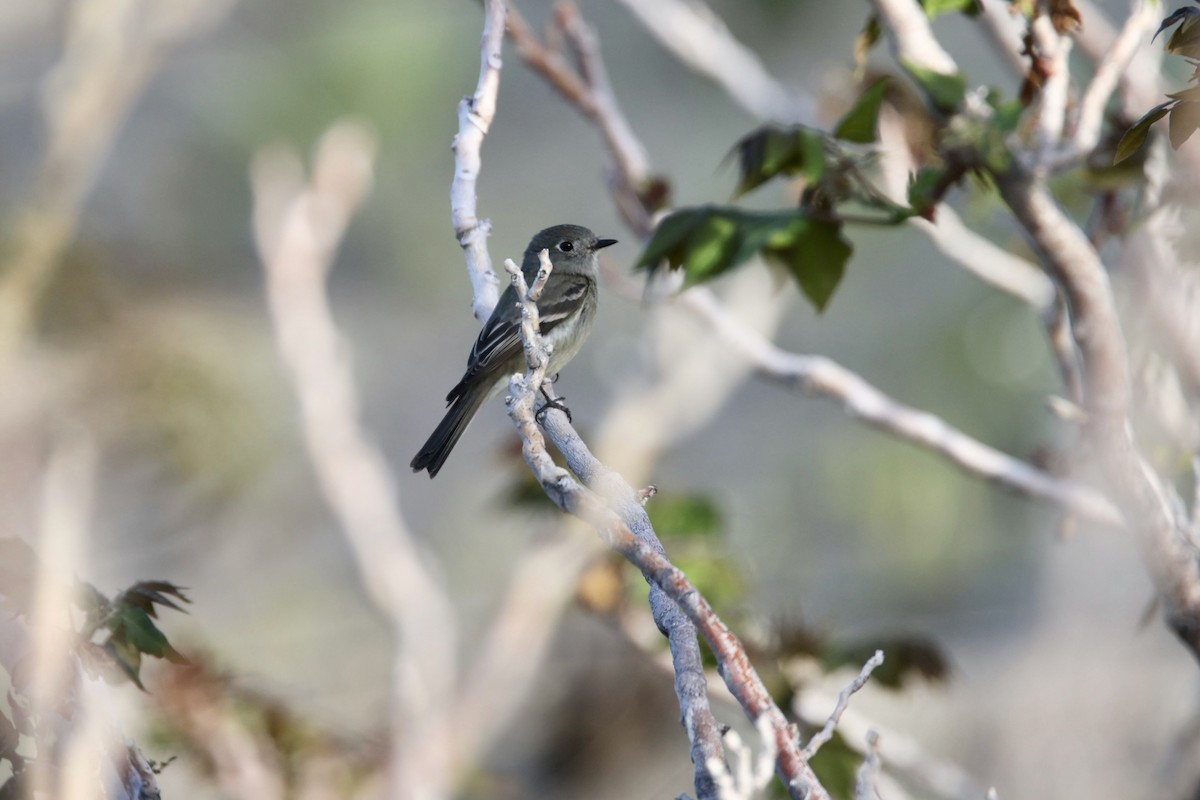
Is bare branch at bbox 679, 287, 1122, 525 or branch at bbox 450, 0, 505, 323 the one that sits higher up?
branch at bbox 450, 0, 505, 323

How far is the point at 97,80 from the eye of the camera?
805cm

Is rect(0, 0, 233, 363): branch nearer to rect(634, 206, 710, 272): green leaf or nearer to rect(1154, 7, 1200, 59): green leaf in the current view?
rect(634, 206, 710, 272): green leaf

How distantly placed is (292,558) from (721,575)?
695cm

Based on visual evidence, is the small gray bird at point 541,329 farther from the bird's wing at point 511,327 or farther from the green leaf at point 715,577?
the green leaf at point 715,577

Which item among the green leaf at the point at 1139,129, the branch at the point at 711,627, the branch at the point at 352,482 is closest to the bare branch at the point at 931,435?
the green leaf at the point at 1139,129

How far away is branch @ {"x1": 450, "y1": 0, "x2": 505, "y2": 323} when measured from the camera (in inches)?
117

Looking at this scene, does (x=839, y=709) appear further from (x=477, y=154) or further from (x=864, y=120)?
(x=864, y=120)

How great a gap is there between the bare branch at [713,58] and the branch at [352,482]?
2330mm

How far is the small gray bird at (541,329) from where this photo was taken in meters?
4.07

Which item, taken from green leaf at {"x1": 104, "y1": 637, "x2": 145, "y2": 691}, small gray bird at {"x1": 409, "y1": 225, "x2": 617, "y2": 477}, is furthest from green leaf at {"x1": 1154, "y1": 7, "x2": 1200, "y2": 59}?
green leaf at {"x1": 104, "y1": 637, "x2": 145, "y2": 691}

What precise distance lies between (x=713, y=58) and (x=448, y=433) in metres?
2.20

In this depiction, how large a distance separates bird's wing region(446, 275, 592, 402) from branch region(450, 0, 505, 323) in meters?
0.17

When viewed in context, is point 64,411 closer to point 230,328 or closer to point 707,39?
point 230,328

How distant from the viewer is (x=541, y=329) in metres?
4.69
